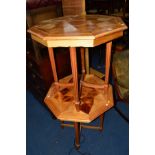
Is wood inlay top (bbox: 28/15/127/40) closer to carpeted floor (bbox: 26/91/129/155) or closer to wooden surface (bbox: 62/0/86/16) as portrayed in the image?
wooden surface (bbox: 62/0/86/16)

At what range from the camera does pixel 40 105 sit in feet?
6.74

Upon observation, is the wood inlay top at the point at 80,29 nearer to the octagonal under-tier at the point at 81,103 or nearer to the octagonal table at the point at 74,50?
the octagonal table at the point at 74,50

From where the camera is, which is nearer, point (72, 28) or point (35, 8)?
point (72, 28)

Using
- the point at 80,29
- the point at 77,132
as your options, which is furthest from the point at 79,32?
the point at 77,132

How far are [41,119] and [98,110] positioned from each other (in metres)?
0.95

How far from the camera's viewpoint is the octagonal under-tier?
3.58ft

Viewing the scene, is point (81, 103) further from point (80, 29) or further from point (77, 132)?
point (80, 29)

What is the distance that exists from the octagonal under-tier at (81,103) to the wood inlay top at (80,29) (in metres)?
0.45

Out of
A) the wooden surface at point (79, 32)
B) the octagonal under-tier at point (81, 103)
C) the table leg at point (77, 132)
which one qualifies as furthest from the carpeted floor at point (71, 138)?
the wooden surface at point (79, 32)

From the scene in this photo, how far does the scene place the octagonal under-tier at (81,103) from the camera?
109 cm

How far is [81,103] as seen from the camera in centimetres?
116
